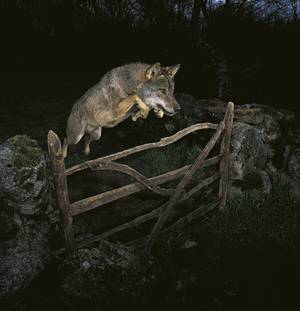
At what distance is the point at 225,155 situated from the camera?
566 cm

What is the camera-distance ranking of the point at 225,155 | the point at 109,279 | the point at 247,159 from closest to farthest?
the point at 109,279 → the point at 225,155 → the point at 247,159

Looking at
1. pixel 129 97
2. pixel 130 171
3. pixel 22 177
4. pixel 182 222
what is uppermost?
pixel 129 97

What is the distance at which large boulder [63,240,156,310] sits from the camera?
13.1 feet

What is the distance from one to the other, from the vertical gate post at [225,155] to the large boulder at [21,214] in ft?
9.85

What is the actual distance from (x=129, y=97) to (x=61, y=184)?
181 cm

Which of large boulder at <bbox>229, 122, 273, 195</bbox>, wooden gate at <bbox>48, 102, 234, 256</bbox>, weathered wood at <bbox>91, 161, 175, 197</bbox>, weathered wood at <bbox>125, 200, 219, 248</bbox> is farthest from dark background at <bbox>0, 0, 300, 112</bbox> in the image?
weathered wood at <bbox>91, 161, 175, 197</bbox>

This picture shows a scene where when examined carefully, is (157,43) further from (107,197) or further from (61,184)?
(61,184)

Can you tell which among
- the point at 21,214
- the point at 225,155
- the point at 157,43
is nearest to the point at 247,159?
the point at 225,155

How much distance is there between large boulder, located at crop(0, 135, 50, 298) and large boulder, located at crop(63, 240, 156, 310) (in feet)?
1.72

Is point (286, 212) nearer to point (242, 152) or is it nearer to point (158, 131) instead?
point (242, 152)

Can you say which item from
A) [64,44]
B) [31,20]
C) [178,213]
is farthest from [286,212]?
[31,20]

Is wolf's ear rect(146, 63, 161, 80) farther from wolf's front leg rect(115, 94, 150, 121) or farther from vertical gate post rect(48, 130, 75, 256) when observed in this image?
vertical gate post rect(48, 130, 75, 256)

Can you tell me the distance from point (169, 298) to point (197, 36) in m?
8.42

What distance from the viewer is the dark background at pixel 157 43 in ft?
31.8
